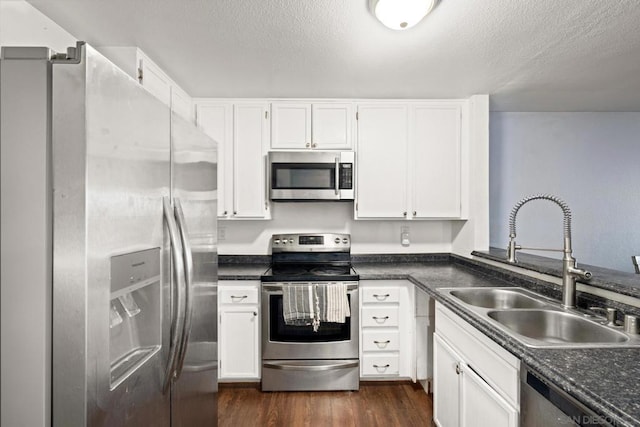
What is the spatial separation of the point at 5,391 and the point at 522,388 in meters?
1.42

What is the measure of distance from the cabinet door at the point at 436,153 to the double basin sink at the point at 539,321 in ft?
3.50

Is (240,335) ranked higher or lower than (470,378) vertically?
lower

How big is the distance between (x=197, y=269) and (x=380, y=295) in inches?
66.7

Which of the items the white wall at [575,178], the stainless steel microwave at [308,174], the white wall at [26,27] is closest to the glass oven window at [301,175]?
the stainless steel microwave at [308,174]

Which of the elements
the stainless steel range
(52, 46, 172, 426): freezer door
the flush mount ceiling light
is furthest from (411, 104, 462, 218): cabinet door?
(52, 46, 172, 426): freezer door

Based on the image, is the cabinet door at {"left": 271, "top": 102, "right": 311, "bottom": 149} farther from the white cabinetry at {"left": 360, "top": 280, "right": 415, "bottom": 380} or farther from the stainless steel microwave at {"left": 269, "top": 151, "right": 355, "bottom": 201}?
the white cabinetry at {"left": 360, "top": 280, "right": 415, "bottom": 380}

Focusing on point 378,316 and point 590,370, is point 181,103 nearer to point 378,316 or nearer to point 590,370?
point 378,316

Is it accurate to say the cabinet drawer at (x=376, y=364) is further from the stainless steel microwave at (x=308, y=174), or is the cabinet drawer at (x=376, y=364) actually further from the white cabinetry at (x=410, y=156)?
the stainless steel microwave at (x=308, y=174)

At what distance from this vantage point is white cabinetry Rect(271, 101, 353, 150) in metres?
2.94

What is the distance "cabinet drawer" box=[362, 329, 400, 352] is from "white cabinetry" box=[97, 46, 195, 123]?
2141 mm

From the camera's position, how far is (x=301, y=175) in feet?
9.40

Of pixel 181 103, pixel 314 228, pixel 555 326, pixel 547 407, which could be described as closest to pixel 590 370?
pixel 547 407

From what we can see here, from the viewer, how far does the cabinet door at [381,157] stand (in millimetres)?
2965

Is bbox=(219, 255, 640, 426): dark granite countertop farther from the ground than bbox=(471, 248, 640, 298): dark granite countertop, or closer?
closer
